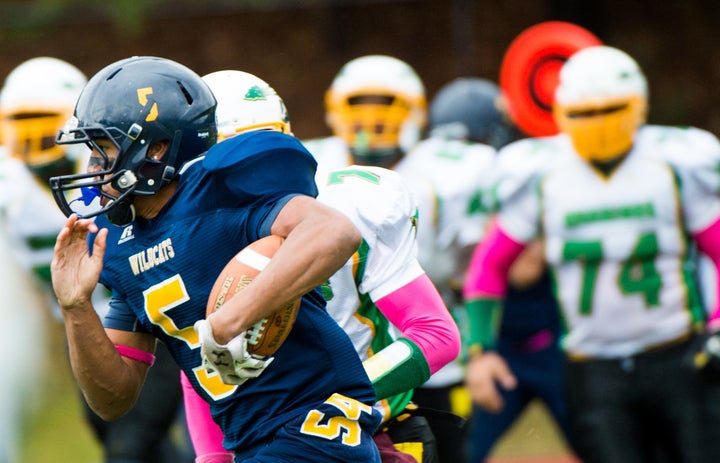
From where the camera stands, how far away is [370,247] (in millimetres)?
3777

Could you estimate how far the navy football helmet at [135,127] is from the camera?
330 cm

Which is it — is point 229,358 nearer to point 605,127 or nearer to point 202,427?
point 202,427

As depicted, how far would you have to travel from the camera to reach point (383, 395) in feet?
11.7

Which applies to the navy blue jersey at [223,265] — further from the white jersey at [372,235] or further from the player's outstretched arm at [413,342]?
the white jersey at [372,235]

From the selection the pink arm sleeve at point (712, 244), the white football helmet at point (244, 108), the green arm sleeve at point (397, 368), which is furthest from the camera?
the pink arm sleeve at point (712, 244)

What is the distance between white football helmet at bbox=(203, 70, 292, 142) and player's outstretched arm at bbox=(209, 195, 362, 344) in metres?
0.92

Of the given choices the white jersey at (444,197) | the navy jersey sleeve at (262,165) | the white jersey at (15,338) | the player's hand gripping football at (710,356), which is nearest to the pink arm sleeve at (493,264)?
the white jersey at (444,197)

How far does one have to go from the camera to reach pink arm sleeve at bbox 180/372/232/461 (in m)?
3.74

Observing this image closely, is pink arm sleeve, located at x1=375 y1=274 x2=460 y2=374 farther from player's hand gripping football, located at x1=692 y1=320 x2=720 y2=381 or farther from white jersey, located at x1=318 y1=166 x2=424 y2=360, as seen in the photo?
player's hand gripping football, located at x1=692 y1=320 x2=720 y2=381

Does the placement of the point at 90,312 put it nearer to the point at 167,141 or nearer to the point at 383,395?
the point at 167,141

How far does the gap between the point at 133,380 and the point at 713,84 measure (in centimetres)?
1103

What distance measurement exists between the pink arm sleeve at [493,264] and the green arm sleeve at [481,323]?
0.05 metres

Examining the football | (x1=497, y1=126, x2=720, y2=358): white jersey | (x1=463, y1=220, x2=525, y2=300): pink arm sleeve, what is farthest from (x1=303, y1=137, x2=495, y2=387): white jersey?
the football

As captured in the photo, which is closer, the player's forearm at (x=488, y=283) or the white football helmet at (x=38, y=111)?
the player's forearm at (x=488, y=283)
